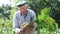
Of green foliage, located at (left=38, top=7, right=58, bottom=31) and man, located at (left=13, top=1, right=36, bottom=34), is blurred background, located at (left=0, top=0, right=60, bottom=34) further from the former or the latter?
man, located at (left=13, top=1, right=36, bottom=34)

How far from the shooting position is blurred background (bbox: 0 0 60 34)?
183 inches

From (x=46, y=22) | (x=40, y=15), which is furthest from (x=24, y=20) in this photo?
(x=40, y=15)

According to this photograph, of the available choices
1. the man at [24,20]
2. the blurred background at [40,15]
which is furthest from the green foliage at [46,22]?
the man at [24,20]

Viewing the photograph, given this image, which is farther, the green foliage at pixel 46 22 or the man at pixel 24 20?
the green foliage at pixel 46 22

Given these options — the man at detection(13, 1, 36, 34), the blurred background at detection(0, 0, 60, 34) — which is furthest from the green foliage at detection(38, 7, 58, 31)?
the man at detection(13, 1, 36, 34)

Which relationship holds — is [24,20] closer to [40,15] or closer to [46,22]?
[46,22]

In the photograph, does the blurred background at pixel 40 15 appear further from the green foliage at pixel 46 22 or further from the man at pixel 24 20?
the man at pixel 24 20

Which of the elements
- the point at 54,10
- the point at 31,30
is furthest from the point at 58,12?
the point at 31,30

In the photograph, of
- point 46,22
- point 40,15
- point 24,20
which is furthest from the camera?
point 40,15

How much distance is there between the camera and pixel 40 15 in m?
4.83

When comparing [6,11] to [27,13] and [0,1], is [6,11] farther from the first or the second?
[27,13]

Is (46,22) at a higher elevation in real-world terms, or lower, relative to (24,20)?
lower

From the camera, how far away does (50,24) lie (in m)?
4.59

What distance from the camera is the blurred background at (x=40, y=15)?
4645mm
